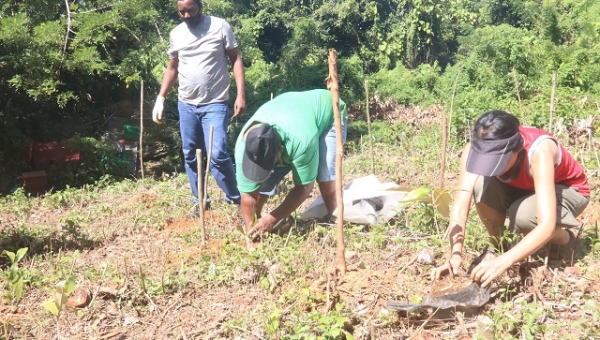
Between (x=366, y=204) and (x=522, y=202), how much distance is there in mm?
1245

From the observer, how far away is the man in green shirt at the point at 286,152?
3424 millimetres

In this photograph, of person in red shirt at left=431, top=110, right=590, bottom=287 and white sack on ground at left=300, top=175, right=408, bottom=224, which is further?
white sack on ground at left=300, top=175, right=408, bottom=224

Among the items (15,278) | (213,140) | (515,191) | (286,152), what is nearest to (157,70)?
(213,140)

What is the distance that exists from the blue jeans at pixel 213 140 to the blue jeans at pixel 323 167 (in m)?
0.81

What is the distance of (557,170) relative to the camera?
3047 millimetres

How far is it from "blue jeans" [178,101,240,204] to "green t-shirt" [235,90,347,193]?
1.01 m

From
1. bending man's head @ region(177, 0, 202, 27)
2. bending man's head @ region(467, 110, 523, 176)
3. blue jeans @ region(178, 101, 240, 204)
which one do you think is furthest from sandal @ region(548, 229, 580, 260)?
bending man's head @ region(177, 0, 202, 27)

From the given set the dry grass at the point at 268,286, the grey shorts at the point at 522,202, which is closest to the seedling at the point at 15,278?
the dry grass at the point at 268,286

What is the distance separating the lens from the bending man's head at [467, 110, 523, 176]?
2738 mm

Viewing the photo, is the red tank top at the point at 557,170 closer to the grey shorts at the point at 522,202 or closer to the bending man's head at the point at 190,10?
the grey shorts at the point at 522,202

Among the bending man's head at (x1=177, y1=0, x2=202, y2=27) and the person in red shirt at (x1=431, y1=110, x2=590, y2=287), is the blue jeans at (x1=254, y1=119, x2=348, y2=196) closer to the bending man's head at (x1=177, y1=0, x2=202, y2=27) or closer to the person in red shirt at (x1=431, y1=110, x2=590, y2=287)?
the person in red shirt at (x1=431, y1=110, x2=590, y2=287)

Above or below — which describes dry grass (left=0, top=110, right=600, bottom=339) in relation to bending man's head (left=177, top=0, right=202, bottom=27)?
below

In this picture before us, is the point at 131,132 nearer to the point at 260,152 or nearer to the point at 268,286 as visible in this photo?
the point at 260,152

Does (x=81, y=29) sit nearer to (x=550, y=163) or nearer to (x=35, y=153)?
(x=35, y=153)
